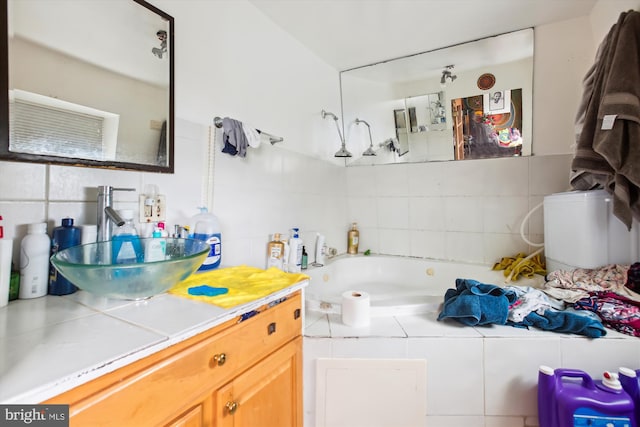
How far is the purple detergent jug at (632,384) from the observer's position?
3.00 ft

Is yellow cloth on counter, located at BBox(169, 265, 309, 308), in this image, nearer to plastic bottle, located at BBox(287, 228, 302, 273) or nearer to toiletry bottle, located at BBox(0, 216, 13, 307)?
toiletry bottle, located at BBox(0, 216, 13, 307)

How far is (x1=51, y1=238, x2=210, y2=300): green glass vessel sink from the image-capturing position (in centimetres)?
65

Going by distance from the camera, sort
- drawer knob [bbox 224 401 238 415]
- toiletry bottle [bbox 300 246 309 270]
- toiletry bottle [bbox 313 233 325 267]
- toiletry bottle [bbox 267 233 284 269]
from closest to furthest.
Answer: drawer knob [bbox 224 401 238 415], toiletry bottle [bbox 267 233 284 269], toiletry bottle [bbox 300 246 309 270], toiletry bottle [bbox 313 233 325 267]

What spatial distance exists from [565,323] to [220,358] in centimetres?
127

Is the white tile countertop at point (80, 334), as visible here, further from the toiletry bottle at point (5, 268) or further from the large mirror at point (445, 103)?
the large mirror at point (445, 103)

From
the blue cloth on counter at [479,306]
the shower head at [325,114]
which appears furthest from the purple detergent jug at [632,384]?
the shower head at [325,114]

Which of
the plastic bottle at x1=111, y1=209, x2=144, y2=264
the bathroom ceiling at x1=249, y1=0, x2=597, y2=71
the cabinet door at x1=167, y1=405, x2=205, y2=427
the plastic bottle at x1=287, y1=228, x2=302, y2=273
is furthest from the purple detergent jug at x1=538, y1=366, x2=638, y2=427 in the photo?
the bathroom ceiling at x1=249, y1=0, x2=597, y2=71

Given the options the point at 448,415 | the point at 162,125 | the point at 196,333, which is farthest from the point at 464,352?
the point at 162,125

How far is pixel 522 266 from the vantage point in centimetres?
185

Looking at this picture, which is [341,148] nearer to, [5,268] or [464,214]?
[464,214]

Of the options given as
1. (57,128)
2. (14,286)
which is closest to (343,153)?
(57,128)

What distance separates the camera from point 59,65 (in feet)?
2.93

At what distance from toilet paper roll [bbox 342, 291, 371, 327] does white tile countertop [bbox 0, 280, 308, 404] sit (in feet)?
→ 1.44

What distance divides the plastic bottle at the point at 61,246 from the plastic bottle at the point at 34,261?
0.01 m
